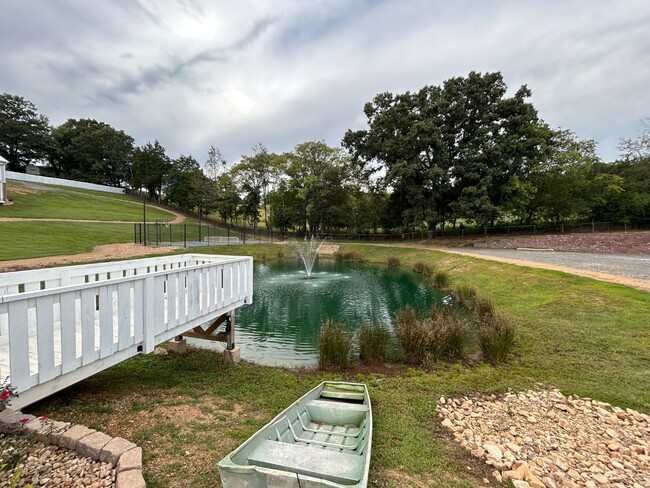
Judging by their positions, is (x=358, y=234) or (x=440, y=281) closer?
(x=440, y=281)

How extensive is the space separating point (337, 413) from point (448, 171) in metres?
28.8

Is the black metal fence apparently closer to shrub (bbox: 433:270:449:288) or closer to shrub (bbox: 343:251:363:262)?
shrub (bbox: 343:251:363:262)

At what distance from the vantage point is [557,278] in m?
11.0

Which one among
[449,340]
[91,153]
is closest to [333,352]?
[449,340]

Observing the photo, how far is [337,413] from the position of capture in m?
3.53

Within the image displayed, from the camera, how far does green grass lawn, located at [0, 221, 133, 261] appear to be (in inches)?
606

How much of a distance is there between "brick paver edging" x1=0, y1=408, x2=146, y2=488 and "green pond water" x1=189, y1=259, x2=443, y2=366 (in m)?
4.02

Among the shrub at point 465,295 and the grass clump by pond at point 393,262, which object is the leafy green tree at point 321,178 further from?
the shrub at point 465,295

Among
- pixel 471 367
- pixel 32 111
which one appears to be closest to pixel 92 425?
pixel 471 367

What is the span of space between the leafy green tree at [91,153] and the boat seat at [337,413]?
240 ft

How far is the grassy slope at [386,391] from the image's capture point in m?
2.72

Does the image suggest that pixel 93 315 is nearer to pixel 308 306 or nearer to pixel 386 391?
pixel 386 391

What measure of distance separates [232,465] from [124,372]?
11.1 ft

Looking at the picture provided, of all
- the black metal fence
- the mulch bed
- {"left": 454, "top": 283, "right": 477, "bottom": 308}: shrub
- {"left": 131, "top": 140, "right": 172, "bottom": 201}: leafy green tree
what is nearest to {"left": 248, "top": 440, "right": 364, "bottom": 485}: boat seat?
{"left": 454, "top": 283, "right": 477, "bottom": 308}: shrub
